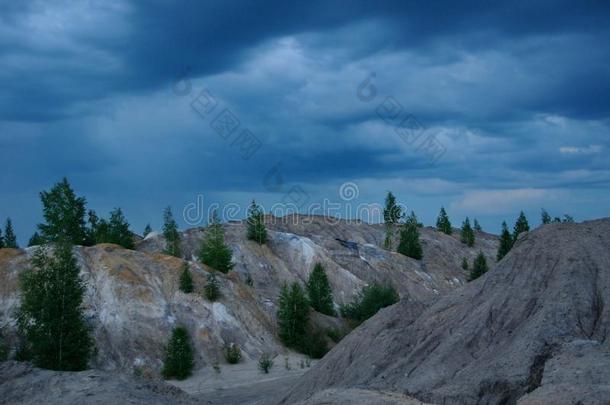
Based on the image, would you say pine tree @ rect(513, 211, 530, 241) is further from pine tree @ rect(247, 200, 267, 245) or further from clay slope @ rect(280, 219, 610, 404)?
clay slope @ rect(280, 219, 610, 404)

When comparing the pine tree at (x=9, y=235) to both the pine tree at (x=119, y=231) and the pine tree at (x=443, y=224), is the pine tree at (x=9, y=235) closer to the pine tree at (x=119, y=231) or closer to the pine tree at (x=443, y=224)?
the pine tree at (x=119, y=231)

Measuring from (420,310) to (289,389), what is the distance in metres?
6.00

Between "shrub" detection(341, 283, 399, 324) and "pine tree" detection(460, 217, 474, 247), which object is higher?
"pine tree" detection(460, 217, 474, 247)

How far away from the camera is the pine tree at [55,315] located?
3083 cm

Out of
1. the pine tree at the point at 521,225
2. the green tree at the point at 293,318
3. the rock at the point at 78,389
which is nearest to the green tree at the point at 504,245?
the pine tree at the point at 521,225

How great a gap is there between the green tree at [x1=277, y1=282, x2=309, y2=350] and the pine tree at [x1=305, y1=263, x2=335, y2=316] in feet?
20.0

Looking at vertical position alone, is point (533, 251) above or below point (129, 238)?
below

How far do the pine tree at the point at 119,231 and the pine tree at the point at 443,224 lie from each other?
58234 millimetres

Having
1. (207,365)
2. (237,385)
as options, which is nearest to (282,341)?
(207,365)

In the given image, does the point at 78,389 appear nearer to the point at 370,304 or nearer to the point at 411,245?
the point at 370,304

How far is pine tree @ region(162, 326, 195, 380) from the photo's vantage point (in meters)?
38.2

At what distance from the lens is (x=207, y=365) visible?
132ft

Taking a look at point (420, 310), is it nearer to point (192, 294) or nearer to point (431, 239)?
point (192, 294)

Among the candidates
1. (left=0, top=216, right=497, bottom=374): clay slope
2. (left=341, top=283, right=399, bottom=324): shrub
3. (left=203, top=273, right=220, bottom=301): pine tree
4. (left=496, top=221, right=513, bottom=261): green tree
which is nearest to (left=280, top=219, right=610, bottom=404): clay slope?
(left=0, top=216, right=497, bottom=374): clay slope
